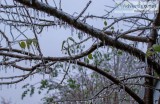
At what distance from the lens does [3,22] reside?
2.13 metres

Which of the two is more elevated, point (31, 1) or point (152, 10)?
point (152, 10)

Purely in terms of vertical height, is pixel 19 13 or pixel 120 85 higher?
pixel 19 13

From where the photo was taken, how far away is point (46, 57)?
2.16m

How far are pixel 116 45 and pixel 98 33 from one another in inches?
6.1

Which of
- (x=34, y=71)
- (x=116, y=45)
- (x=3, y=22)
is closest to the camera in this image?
(x=116, y=45)

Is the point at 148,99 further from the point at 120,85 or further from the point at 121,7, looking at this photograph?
the point at 121,7

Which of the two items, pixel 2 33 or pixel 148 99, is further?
pixel 148 99

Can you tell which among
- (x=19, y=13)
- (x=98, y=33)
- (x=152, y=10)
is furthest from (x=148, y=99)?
(x=19, y=13)

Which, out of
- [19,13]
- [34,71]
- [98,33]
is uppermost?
[19,13]

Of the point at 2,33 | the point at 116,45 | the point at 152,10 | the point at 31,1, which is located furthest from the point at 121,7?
the point at 31,1

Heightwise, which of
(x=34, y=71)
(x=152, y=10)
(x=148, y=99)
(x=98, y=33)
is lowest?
(x=148, y=99)

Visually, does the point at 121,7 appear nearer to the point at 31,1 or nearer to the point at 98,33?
the point at 98,33

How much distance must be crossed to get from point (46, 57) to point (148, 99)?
941 mm

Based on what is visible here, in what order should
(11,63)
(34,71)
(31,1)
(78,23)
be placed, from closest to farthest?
(31,1) < (78,23) < (11,63) < (34,71)
